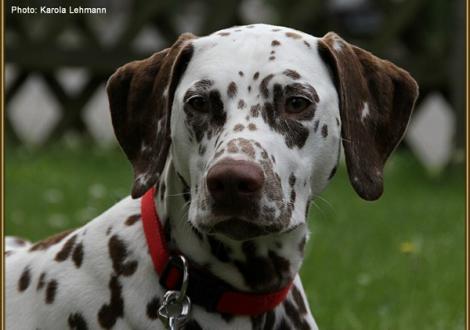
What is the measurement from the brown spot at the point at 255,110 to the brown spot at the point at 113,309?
0.71m

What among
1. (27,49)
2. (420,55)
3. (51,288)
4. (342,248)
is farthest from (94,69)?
(51,288)

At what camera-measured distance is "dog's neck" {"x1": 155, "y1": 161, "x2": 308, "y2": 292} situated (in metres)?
3.59

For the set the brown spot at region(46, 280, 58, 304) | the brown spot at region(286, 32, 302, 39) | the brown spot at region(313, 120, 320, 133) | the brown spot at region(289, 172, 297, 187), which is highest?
the brown spot at region(286, 32, 302, 39)

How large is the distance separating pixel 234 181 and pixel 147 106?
2.13 feet

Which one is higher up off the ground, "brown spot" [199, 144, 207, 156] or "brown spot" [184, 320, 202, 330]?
"brown spot" [199, 144, 207, 156]

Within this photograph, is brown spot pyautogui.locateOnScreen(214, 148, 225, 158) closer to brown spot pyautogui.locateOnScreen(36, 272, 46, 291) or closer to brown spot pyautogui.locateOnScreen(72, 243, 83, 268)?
brown spot pyautogui.locateOnScreen(72, 243, 83, 268)

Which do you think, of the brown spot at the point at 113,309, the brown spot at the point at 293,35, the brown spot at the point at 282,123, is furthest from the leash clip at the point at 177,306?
the brown spot at the point at 293,35

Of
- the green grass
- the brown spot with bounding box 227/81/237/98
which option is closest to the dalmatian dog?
the brown spot with bounding box 227/81/237/98

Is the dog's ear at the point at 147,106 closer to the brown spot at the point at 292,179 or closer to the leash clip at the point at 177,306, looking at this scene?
the leash clip at the point at 177,306

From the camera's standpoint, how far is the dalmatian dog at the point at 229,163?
11.0 ft

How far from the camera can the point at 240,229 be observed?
11.0ft

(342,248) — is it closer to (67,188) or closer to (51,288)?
(67,188)

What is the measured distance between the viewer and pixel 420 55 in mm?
11383

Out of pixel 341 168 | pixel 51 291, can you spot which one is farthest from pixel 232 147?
pixel 341 168
